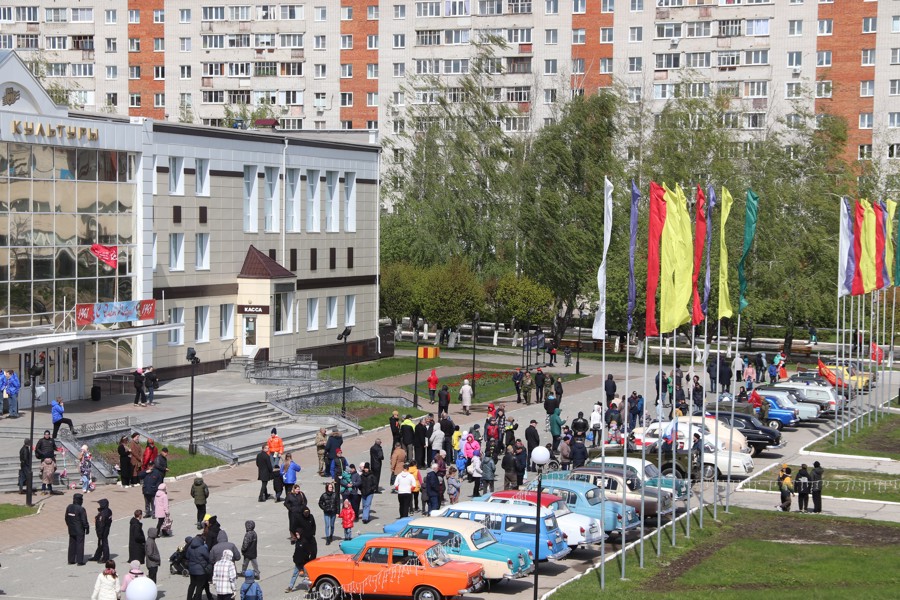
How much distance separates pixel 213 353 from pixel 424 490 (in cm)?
2667

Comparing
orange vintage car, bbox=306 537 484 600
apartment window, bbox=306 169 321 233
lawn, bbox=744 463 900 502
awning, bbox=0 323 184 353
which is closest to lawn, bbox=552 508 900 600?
orange vintage car, bbox=306 537 484 600

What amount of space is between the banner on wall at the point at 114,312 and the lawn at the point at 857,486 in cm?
2341

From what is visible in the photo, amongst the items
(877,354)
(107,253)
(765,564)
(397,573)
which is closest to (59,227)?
(107,253)

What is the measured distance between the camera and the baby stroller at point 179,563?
2686 centimetres

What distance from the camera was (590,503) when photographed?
104ft

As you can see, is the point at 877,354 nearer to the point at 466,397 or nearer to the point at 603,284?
the point at 466,397

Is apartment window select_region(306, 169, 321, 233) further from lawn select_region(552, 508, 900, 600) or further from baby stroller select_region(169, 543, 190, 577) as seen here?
baby stroller select_region(169, 543, 190, 577)

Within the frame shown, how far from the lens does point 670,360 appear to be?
248ft

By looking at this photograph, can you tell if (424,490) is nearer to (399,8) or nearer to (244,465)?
(244,465)

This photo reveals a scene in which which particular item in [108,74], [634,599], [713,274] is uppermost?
[108,74]

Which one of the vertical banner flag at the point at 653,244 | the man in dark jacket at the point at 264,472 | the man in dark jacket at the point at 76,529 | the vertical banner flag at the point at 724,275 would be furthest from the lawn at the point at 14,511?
the vertical banner flag at the point at 724,275

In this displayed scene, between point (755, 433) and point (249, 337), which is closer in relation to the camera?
point (755, 433)

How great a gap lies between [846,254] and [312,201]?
26514mm

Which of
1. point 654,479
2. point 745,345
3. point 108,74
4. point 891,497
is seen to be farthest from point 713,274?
point 108,74
